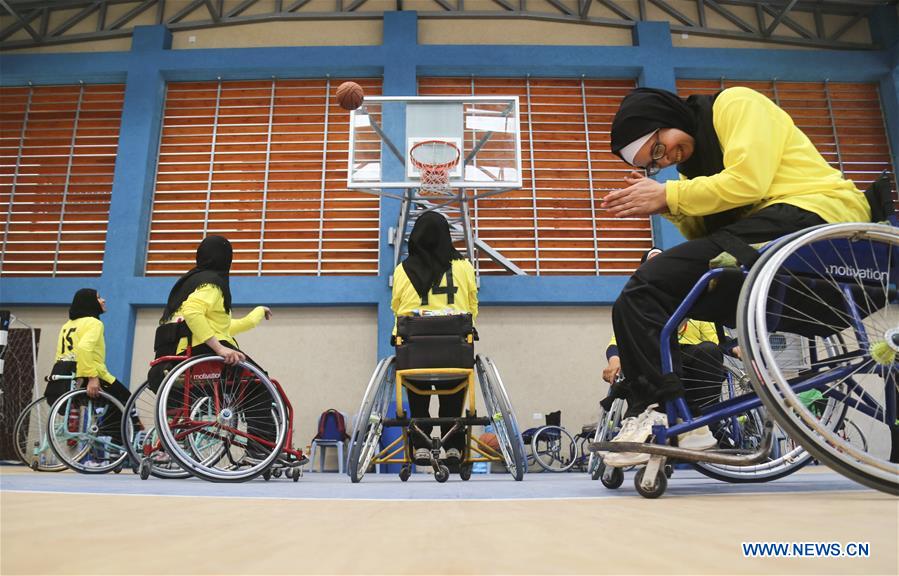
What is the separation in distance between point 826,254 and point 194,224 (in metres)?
6.78

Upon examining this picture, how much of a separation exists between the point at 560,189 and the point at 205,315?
4.88 m

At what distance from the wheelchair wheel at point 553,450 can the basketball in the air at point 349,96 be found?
346 cm

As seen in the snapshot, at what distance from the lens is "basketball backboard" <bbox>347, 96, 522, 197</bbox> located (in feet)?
15.8

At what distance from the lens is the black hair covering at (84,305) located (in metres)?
4.45

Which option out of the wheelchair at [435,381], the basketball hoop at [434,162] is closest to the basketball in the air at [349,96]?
the basketball hoop at [434,162]

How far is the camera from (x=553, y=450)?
5.61m

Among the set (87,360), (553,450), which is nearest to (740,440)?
(553,450)

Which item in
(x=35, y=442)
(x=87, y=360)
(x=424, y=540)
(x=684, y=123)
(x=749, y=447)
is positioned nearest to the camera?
(x=424, y=540)

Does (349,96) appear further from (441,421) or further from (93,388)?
(441,421)

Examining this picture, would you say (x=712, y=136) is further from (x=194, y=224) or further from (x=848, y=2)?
(x=848, y=2)

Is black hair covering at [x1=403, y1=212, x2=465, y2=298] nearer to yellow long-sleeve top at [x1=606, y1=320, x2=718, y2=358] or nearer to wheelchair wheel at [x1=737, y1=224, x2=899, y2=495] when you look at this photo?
yellow long-sleeve top at [x1=606, y1=320, x2=718, y2=358]

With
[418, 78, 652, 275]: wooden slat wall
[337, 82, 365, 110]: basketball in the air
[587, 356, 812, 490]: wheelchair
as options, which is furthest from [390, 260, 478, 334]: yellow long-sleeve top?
[418, 78, 652, 275]: wooden slat wall

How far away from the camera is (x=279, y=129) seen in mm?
7016

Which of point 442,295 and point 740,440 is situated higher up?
point 442,295
